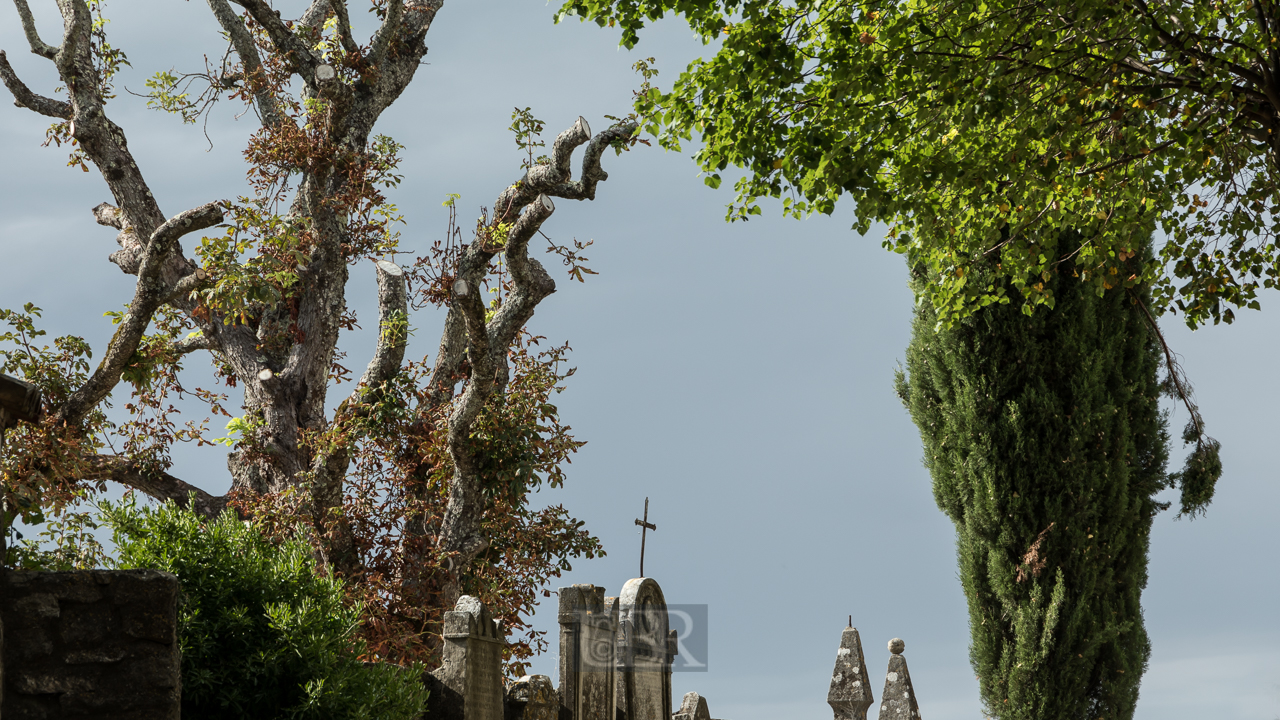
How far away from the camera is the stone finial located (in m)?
11.9

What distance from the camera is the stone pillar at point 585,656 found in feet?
32.2

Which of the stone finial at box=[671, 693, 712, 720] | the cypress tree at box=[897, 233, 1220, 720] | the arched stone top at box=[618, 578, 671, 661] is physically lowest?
the stone finial at box=[671, 693, 712, 720]

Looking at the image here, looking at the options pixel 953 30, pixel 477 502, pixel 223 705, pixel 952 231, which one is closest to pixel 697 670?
pixel 477 502

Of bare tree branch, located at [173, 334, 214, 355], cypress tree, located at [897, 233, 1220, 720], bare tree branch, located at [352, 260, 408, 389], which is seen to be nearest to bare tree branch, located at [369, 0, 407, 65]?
bare tree branch, located at [352, 260, 408, 389]

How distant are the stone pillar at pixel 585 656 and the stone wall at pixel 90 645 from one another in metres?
4.71

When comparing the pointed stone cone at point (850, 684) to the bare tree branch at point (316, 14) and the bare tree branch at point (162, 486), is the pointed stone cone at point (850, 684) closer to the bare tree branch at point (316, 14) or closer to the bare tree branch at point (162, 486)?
the bare tree branch at point (162, 486)

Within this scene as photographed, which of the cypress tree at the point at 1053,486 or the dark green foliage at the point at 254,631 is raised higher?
the cypress tree at the point at 1053,486

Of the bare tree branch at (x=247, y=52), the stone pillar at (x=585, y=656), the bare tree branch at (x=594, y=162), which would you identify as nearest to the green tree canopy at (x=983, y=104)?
the bare tree branch at (x=594, y=162)

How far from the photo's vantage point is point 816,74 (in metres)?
8.65

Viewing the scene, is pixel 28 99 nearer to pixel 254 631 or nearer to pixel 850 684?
pixel 254 631

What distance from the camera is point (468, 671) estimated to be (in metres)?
8.62

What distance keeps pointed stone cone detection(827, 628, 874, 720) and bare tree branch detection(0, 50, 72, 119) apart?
39.0 feet

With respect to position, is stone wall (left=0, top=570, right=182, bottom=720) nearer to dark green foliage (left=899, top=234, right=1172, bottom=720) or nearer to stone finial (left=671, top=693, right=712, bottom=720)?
stone finial (left=671, top=693, right=712, bottom=720)

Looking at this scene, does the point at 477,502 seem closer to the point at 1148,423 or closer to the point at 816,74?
the point at 816,74
